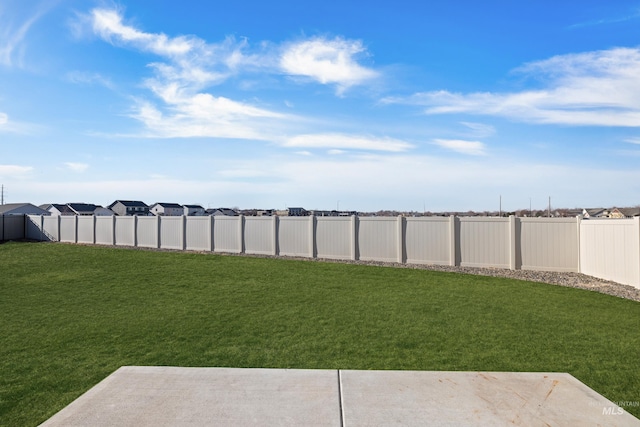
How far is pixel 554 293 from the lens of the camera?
10.1m

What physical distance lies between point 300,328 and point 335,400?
116 inches

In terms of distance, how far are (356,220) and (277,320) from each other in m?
10.3

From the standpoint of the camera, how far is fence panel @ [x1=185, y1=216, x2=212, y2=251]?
832 inches

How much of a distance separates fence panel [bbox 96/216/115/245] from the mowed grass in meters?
12.7

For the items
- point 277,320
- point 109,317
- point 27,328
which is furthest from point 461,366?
point 27,328

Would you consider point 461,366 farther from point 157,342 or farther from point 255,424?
point 157,342

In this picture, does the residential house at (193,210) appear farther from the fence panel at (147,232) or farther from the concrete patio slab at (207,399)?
the concrete patio slab at (207,399)

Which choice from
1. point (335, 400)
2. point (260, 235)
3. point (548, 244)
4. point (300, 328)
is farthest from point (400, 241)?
point (335, 400)

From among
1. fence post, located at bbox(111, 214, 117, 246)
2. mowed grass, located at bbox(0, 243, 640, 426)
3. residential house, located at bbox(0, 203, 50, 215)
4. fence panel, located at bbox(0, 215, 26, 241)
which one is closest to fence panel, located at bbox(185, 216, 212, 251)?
fence post, located at bbox(111, 214, 117, 246)

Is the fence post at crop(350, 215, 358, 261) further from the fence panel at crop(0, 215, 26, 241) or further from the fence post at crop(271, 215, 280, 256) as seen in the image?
the fence panel at crop(0, 215, 26, 241)

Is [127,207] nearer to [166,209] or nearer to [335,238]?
[166,209]

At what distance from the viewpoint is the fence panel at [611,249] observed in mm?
10375

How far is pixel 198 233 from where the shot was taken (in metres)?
21.5

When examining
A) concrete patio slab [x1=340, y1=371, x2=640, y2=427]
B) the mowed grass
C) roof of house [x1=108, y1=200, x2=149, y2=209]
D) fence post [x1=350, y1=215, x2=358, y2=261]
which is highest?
roof of house [x1=108, y1=200, x2=149, y2=209]
